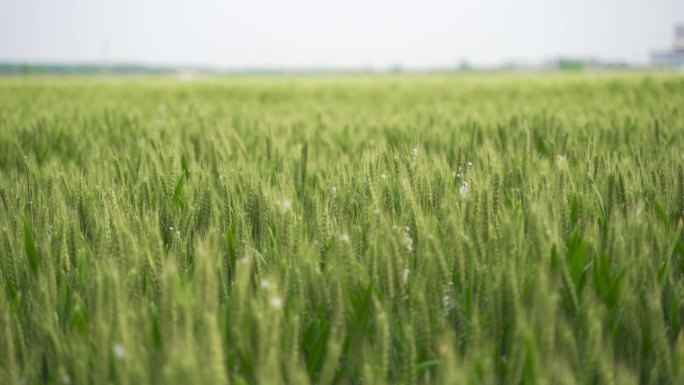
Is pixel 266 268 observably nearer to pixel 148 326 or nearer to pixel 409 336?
pixel 148 326

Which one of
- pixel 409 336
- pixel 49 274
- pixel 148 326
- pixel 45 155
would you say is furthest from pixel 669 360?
pixel 45 155

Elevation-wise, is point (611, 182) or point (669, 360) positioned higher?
point (611, 182)

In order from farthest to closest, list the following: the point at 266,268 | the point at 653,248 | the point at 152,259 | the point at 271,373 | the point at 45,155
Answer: the point at 45,155, the point at 266,268, the point at 653,248, the point at 152,259, the point at 271,373

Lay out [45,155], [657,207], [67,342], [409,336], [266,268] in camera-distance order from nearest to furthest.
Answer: [409,336], [67,342], [266,268], [657,207], [45,155]

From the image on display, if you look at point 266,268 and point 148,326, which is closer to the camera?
point 148,326

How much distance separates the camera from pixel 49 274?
1.12m

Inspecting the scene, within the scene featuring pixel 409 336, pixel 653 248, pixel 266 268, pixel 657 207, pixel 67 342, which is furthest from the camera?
pixel 657 207

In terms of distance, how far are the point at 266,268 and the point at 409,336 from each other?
0.59 metres

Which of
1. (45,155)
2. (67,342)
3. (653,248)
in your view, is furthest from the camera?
(45,155)

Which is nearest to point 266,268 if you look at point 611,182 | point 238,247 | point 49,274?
point 238,247

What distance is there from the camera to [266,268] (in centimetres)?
136

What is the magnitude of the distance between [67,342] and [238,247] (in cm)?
49

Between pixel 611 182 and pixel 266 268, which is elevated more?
pixel 611 182

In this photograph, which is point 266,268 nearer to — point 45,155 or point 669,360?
point 669,360
